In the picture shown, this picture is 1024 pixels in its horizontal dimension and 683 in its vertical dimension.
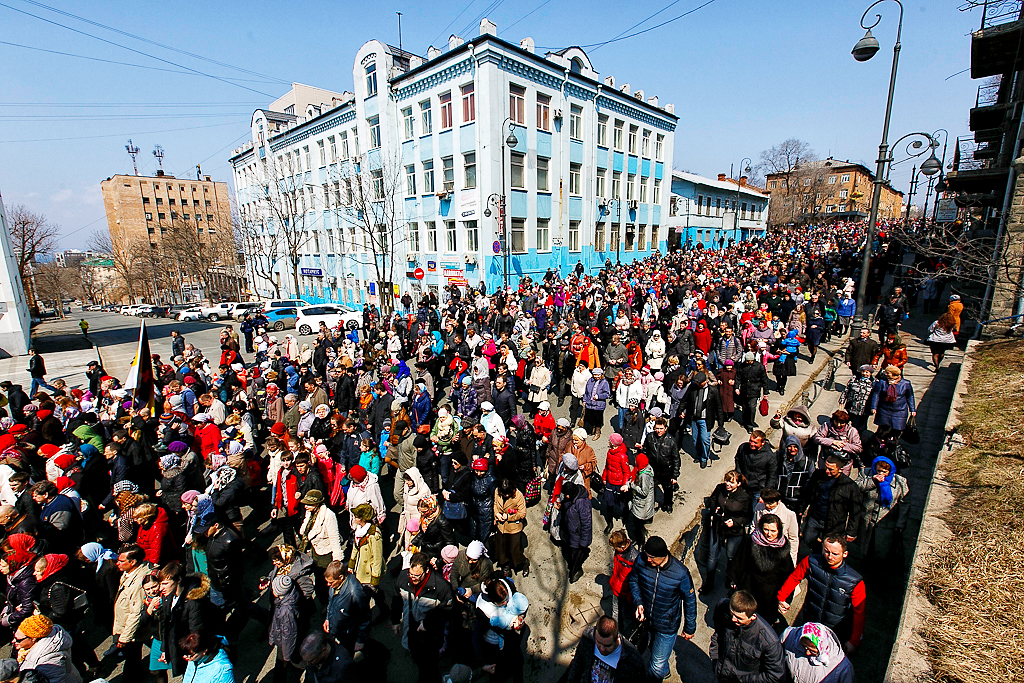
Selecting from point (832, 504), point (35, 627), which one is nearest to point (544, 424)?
point (832, 504)

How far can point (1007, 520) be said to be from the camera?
16.5 feet

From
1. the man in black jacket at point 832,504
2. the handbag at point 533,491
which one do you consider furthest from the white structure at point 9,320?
the man in black jacket at point 832,504

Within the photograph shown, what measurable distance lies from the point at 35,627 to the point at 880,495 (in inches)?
322

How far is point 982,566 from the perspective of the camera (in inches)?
177

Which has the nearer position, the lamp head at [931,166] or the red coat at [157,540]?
the red coat at [157,540]

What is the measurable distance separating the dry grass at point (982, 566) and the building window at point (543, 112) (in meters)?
23.9

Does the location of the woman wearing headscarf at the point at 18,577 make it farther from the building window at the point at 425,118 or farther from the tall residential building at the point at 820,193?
the tall residential building at the point at 820,193

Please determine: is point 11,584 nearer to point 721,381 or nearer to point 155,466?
point 155,466

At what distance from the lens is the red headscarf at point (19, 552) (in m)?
4.50

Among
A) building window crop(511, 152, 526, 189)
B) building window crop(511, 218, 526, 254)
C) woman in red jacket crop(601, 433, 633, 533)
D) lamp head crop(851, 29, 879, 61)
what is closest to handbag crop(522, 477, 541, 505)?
woman in red jacket crop(601, 433, 633, 533)

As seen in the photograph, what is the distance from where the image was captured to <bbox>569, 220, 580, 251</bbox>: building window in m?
29.3

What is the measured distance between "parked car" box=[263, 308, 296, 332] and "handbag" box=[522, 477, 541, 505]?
72.2 feet

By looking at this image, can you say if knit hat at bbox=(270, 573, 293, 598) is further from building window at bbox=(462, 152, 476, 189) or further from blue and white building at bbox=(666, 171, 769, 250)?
blue and white building at bbox=(666, 171, 769, 250)

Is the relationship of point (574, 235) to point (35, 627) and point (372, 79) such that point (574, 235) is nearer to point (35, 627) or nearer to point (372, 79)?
point (372, 79)
